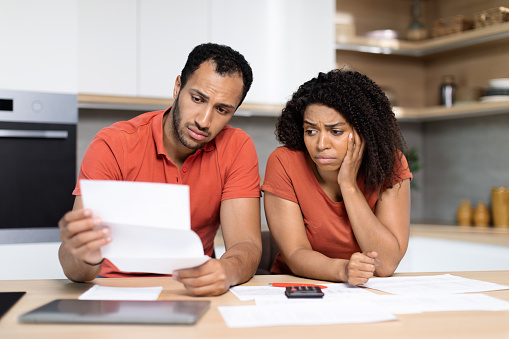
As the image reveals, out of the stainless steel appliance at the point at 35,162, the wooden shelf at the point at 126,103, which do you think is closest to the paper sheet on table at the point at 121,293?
the stainless steel appliance at the point at 35,162

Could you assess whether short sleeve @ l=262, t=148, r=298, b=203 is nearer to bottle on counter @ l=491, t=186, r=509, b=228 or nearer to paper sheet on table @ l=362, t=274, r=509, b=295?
paper sheet on table @ l=362, t=274, r=509, b=295

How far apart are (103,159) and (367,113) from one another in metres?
0.84

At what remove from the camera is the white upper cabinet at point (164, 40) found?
10.0 feet

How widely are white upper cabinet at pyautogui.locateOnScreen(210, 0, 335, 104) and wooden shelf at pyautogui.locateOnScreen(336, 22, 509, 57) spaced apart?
0.18 m

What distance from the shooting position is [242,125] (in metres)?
3.69

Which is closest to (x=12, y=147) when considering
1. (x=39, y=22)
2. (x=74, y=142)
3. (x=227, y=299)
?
(x=74, y=142)

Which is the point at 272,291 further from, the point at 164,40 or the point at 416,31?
the point at 416,31

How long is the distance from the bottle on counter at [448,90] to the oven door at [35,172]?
2300mm

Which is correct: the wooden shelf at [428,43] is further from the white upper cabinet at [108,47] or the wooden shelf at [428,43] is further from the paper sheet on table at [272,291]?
the paper sheet on table at [272,291]

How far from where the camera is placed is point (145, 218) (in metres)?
1.09

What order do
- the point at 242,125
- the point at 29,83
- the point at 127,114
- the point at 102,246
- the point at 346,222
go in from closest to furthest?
1. the point at 102,246
2. the point at 346,222
3. the point at 29,83
4. the point at 127,114
5. the point at 242,125

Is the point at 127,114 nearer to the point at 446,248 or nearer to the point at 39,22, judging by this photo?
the point at 39,22

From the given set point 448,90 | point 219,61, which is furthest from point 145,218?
point 448,90

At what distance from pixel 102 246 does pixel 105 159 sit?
0.58 metres
